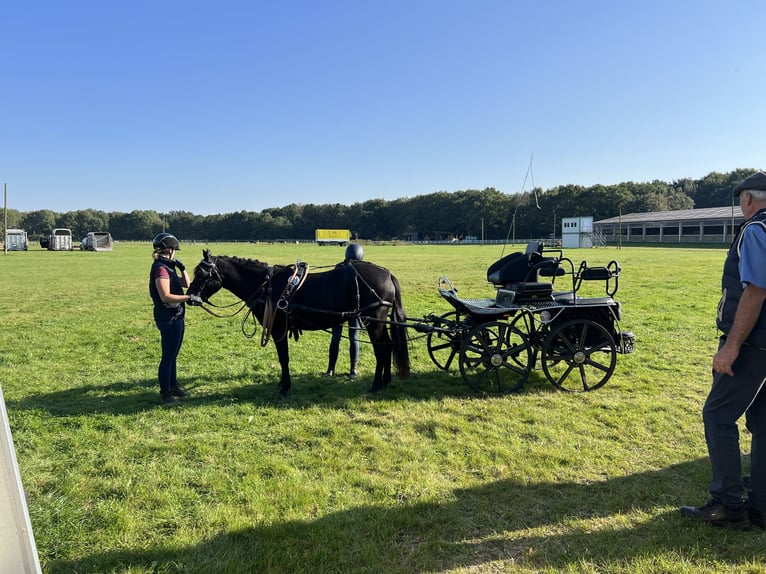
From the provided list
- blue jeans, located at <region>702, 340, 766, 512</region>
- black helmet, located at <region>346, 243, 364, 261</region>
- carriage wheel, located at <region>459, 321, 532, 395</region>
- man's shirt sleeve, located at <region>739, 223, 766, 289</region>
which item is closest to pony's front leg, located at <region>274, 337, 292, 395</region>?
black helmet, located at <region>346, 243, 364, 261</region>

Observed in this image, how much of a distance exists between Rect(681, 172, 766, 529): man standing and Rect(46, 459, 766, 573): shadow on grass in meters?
0.19

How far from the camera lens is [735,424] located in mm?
3006

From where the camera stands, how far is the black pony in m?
6.00

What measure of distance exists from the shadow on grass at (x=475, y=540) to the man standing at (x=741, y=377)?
0.19 metres

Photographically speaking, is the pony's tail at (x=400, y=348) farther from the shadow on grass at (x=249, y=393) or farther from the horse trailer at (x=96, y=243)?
the horse trailer at (x=96, y=243)

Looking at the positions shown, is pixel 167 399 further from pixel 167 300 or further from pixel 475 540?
pixel 475 540

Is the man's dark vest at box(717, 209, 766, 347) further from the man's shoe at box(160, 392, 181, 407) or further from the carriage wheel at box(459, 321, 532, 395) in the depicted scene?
the man's shoe at box(160, 392, 181, 407)

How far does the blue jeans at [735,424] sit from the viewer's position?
2.89 meters

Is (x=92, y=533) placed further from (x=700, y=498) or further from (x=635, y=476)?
(x=700, y=498)

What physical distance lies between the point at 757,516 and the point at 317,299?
4.78 meters

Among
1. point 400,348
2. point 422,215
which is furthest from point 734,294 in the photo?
point 422,215

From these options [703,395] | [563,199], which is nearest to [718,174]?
[563,199]

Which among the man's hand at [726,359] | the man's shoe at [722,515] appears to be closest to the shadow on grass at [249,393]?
the man's shoe at [722,515]

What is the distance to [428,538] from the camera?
3.07 m
